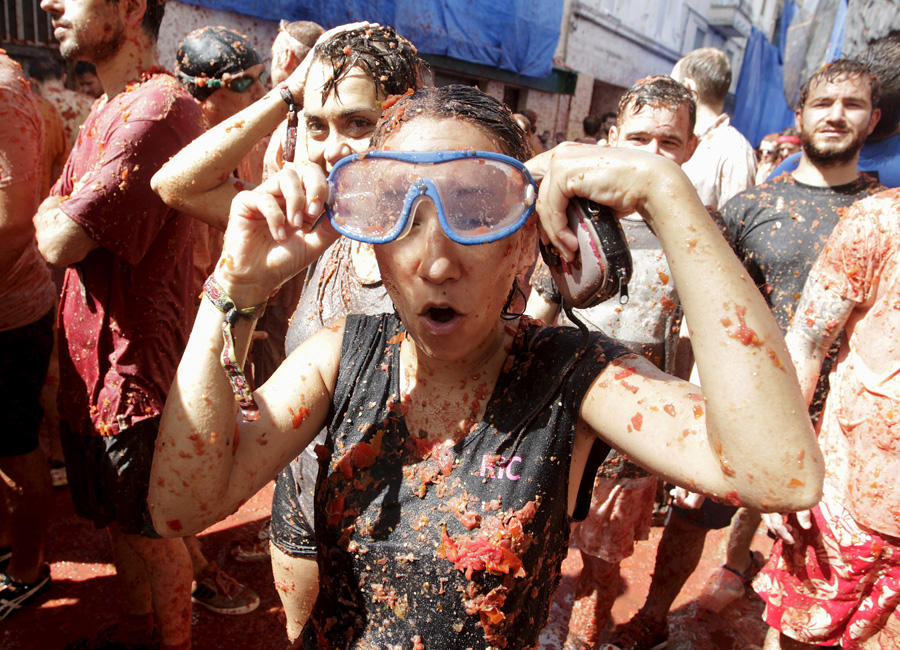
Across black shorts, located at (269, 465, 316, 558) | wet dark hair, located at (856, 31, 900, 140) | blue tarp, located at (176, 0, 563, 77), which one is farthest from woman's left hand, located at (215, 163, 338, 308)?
blue tarp, located at (176, 0, 563, 77)

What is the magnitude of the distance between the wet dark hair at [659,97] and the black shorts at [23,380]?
3.44 m

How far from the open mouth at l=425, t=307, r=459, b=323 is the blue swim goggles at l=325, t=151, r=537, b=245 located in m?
0.20

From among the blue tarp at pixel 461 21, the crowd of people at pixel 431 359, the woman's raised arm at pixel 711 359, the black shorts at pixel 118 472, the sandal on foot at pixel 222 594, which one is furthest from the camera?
the blue tarp at pixel 461 21

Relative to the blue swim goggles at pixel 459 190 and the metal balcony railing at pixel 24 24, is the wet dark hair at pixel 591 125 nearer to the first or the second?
the metal balcony railing at pixel 24 24

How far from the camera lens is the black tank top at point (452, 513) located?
146cm

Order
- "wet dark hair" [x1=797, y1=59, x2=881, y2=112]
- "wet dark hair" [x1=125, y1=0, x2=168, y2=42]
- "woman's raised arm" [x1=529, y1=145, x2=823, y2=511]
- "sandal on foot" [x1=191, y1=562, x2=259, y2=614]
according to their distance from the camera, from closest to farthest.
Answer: "woman's raised arm" [x1=529, y1=145, x2=823, y2=511]
"wet dark hair" [x1=125, y1=0, x2=168, y2=42]
"sandal on foot" [x1=191, y1=562, x2=259, y2=614]
"wet dark hair" [x1=797, y1=59, x2=881, y2=112]

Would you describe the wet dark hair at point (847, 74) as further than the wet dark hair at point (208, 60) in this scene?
No

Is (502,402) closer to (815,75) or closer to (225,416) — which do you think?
(225,416)

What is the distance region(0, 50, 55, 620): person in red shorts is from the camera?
9.65ft

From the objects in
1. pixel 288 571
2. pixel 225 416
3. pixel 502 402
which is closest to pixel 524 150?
pixel 502 402

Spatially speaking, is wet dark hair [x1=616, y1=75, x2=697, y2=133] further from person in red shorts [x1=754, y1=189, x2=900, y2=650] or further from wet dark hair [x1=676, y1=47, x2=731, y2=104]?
wet dark hair [x1=676, y1=47, x2=731, y2=104]

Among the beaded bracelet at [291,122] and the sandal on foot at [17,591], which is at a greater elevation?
the beaded bracelet at [291,122]

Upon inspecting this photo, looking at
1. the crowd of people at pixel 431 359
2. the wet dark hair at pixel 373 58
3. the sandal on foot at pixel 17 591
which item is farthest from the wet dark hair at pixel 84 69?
the wet dark hair at pixel 373 58

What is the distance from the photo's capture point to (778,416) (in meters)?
1.17
